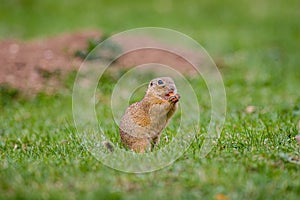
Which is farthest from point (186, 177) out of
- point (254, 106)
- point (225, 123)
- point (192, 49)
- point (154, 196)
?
point (192, 49)

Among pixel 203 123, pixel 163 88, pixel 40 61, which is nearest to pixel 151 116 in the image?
pixel 163 88

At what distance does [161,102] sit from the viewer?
16.1ft

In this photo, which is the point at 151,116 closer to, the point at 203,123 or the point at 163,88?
the point at 163,88

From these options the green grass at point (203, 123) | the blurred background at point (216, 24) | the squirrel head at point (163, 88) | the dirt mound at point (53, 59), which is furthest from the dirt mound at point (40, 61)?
the squirrel head at point (163, 88)

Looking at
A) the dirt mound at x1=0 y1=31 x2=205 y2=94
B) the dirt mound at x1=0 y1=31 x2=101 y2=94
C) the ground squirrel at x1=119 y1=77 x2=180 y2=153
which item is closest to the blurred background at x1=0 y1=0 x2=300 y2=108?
the dirt mound at x1=0 y1=31 x2=205 y2=94

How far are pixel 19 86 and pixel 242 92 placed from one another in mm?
3722

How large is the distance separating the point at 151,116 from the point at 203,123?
2060 millimetres

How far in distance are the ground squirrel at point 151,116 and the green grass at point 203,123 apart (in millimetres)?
359

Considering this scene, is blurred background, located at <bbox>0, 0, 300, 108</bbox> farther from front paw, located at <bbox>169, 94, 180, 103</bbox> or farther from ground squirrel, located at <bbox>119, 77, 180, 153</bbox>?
front paw, located at <bbox>169, 94, 180, 103</bbox>

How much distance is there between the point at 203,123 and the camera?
22.6 feet

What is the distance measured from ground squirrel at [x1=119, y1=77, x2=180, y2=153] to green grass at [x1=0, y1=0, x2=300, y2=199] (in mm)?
359

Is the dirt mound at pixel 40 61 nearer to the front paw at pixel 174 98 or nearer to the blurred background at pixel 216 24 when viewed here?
the blurred background at pixel 216 24

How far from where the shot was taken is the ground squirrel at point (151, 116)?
16.1 ft

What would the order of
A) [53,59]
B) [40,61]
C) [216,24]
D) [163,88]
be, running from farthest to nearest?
[216,24] < [53,59] < [40,61] < [163,88]
